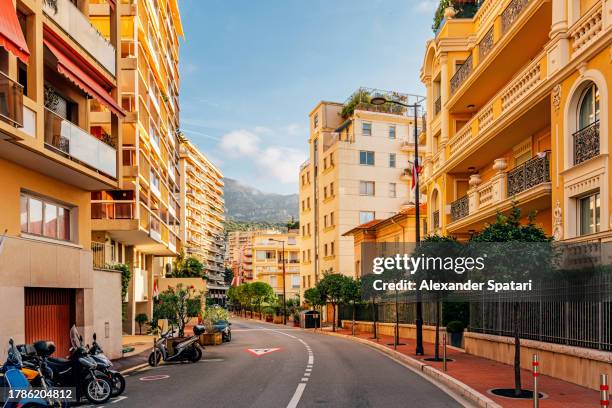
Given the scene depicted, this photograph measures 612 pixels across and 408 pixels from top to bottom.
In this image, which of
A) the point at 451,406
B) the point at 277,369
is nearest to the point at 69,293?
the point at 277,369

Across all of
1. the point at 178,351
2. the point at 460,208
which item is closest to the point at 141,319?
the point at 178,351

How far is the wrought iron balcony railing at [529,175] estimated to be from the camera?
62.2 ft

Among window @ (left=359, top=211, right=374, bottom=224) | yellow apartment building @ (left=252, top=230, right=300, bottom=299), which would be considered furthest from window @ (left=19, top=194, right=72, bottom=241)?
yellow apartment building @ (left=252, top=230, right=300, bottom=299)

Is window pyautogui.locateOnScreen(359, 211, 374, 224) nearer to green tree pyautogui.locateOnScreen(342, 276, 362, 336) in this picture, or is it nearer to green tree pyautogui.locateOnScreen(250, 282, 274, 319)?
green tree pyautogui.locateOnScreen(342, 276, 362, 336)

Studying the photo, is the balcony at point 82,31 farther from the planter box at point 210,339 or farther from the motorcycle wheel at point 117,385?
the planter box at point 210,339

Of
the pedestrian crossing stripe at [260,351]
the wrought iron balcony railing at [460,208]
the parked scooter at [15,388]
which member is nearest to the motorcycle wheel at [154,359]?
the pedestrian crossing stripe at [260,351]

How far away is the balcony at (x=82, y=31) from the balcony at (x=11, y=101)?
11.3ft

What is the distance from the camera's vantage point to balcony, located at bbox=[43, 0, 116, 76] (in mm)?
17078

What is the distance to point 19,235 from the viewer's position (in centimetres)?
1562

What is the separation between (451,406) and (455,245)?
9.19 meters

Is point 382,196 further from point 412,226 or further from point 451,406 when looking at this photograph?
point 451,406

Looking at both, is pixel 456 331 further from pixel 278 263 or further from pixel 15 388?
pixel 278 263

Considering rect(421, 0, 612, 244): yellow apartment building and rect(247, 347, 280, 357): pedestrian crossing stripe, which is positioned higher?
Answer: rect(421, 0, 612, 244): yellow apartment building

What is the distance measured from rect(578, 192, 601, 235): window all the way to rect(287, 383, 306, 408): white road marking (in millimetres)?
8993
